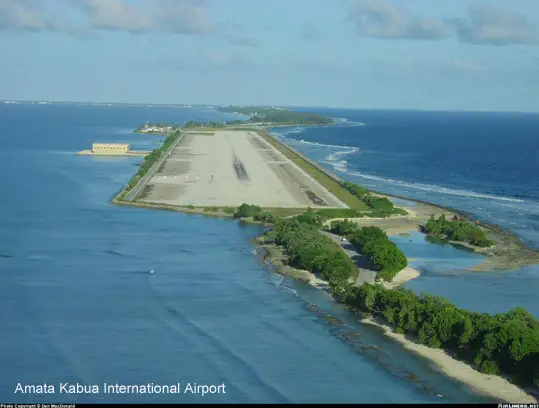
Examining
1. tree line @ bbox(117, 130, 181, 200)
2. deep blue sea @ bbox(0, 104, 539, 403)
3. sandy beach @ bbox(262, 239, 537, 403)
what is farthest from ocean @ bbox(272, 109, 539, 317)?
tree line @ bbox(117, 130, 181, 200)

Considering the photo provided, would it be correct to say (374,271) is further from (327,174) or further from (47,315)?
(327,174)

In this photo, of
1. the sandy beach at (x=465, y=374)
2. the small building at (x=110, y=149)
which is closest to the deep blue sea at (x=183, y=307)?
the sandy beach at (x=465, y=374)

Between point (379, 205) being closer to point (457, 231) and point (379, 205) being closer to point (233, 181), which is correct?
point (457, 231)

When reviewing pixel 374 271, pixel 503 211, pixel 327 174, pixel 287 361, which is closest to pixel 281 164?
pixel 327 174

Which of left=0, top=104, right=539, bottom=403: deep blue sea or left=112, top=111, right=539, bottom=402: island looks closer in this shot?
left=0, top=104, right=539, bottom=403: deep blue sea

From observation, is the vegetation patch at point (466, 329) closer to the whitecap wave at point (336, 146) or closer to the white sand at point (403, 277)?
the white sand at point (403, 277)

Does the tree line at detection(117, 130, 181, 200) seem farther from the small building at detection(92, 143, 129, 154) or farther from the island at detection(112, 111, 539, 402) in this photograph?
the small building at detection(92, 143, 129, 154)
